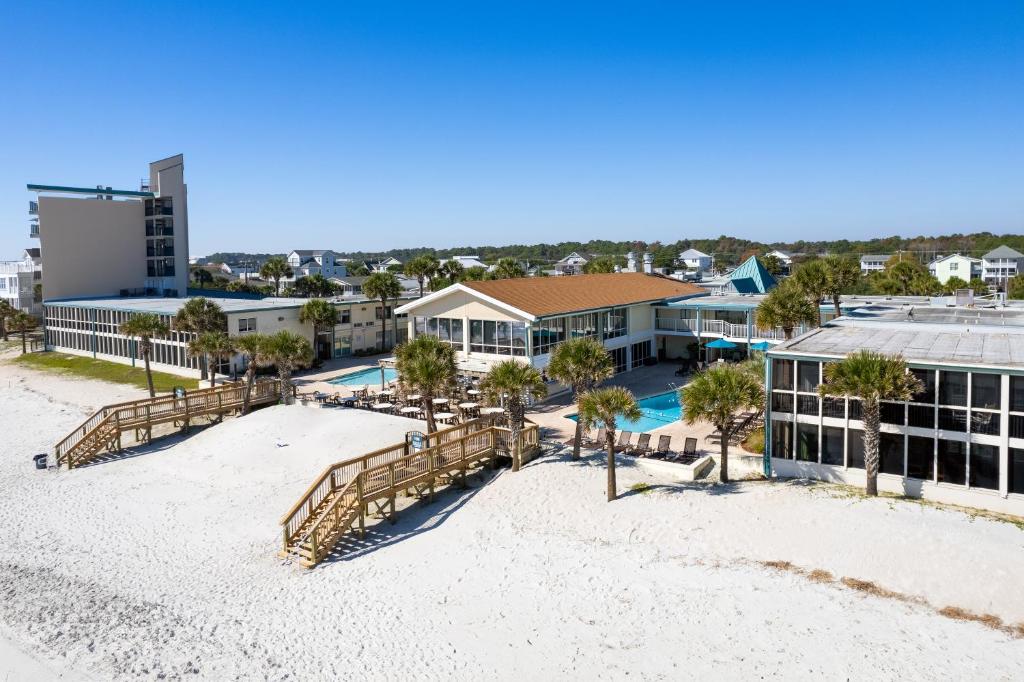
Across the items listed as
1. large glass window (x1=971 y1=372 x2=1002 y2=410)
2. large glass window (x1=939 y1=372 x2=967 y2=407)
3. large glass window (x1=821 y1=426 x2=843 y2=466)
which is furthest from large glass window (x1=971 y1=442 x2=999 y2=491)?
large glass window (x1=821 y1=426 x2=843 y2=466)

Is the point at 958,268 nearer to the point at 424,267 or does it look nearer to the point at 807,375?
the point at 424,267

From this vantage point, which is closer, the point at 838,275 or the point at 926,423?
the point at 926,423

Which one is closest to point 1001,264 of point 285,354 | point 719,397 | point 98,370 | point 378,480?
point 719,397

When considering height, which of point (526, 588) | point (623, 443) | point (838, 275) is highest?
point (838, 275)

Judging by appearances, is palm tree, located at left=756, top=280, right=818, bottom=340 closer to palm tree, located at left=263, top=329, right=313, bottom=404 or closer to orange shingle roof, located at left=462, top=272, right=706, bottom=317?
orange shingle roof, located at left=462, top=272, right=706, bottom=317

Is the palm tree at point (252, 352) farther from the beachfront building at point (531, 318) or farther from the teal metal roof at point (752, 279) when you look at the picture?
the teal metal roof at point (752, 279)

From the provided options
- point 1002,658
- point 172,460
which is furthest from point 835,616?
point 172,460
